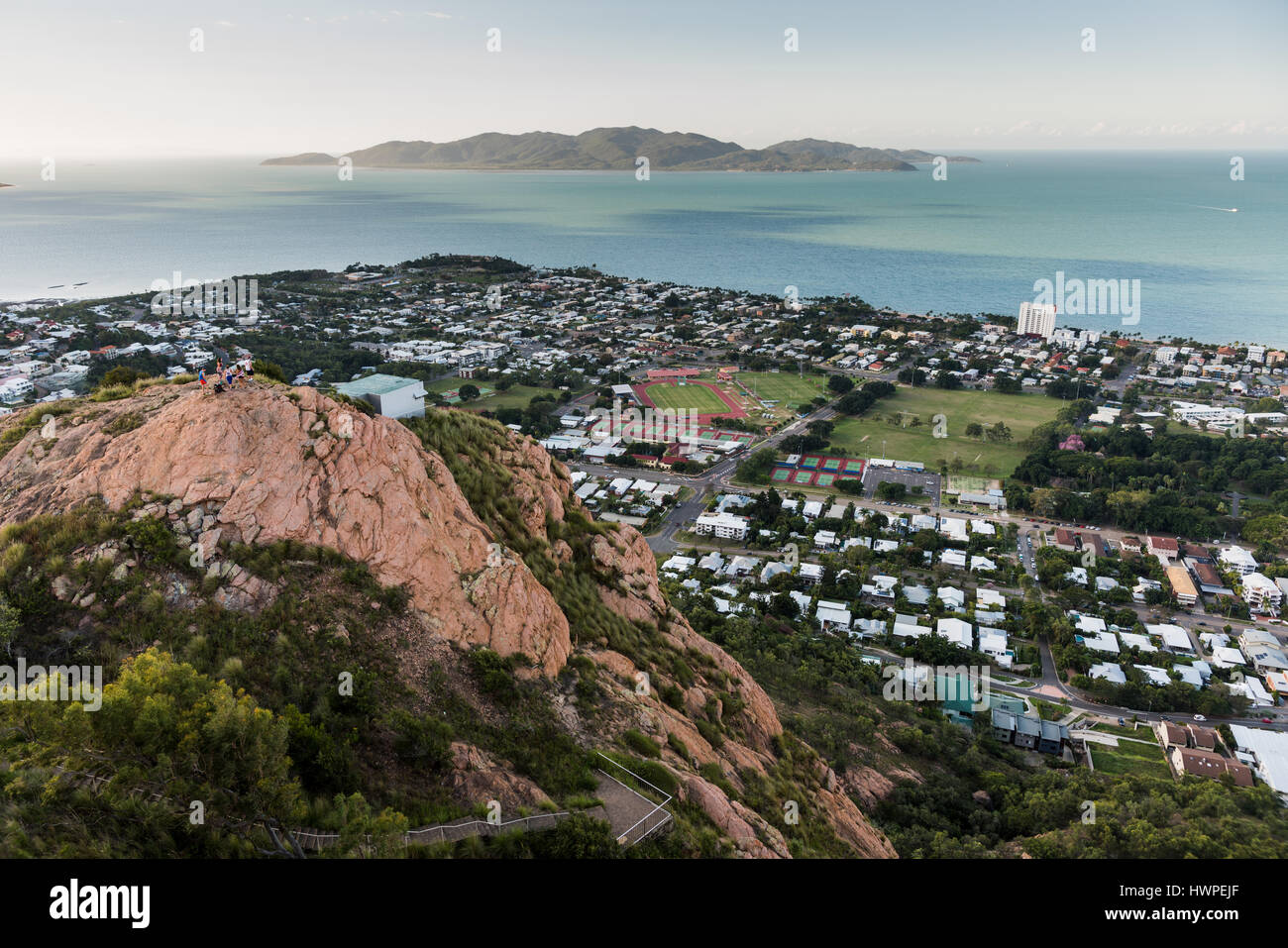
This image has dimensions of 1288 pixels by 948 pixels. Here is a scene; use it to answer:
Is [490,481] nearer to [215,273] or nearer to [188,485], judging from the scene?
[188,485]

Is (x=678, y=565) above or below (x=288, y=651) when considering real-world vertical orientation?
below

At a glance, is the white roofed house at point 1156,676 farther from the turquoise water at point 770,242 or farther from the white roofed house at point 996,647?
the turquoise water at point 770,242

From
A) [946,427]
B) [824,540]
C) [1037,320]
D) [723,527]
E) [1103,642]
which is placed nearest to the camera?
[1103,642]

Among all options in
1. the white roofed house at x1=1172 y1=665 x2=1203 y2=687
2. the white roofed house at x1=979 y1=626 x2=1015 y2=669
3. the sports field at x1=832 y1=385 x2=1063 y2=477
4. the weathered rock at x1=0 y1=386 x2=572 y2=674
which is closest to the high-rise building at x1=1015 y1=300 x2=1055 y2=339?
the sports field at x1=832 y1=385 x2=1063 y2=477

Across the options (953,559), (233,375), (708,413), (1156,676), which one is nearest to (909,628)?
(953,559)

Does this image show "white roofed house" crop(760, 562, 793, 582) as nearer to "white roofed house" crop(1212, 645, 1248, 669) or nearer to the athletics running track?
"white roofed house" crop(1212, 645, 1248, 669)

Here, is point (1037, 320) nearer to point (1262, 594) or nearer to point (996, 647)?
point (1262, 594)
